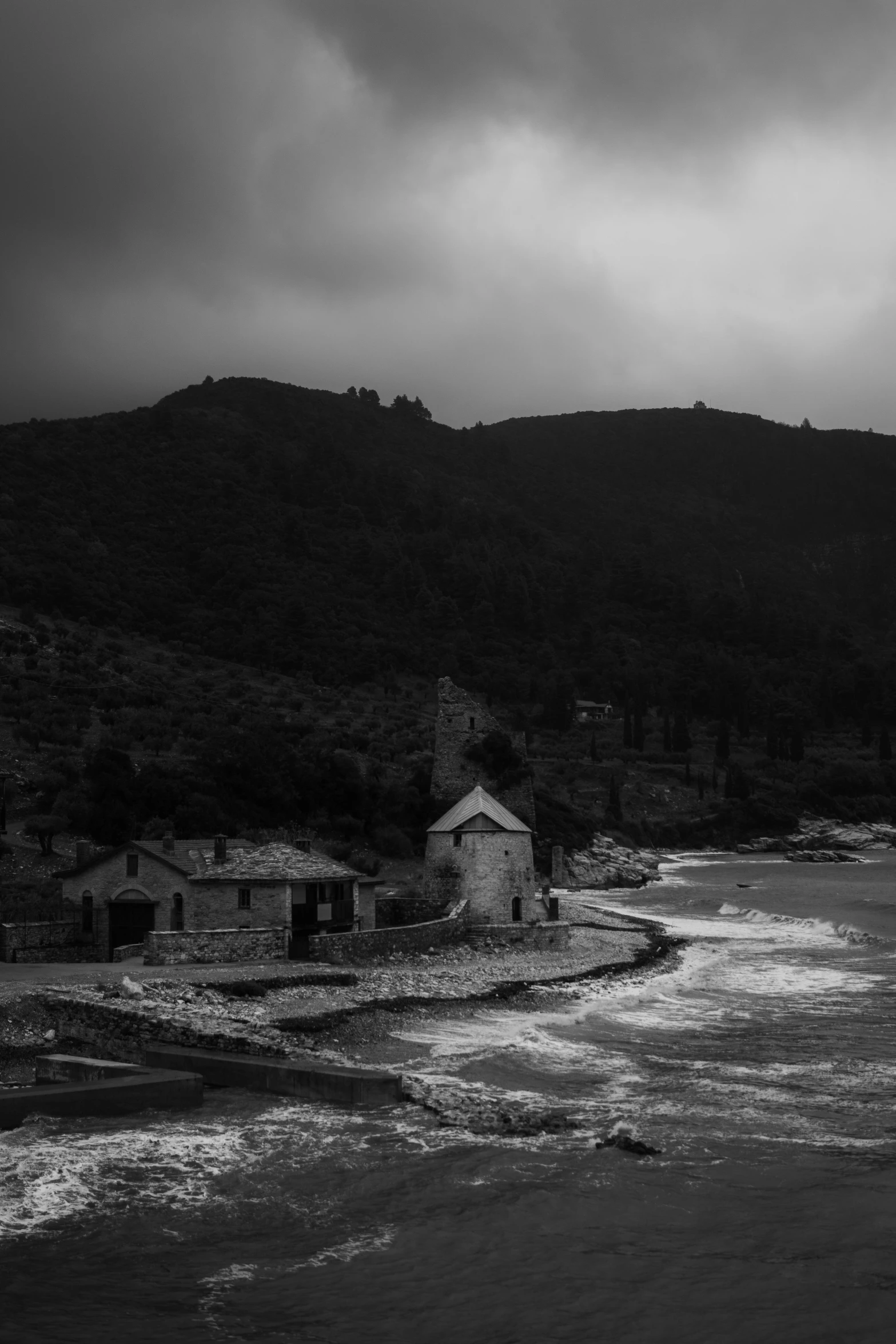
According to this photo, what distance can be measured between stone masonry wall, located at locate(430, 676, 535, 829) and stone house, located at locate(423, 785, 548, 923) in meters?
14.1

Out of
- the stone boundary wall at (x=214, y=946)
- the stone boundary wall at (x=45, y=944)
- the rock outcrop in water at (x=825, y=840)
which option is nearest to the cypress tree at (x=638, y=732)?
the rock outcrop in water at (x=825, y=840)

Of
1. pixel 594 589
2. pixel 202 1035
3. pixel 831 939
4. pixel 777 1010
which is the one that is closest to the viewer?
pixel 202 1035

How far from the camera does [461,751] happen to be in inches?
2172

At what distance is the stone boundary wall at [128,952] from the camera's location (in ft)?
101

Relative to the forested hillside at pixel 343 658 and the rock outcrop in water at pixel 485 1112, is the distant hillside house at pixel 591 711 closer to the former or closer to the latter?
the forested hillside at pixel 343 658

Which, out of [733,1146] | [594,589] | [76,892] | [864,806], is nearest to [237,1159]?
[733,1146]

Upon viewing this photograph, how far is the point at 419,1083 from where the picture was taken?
19.6 meters

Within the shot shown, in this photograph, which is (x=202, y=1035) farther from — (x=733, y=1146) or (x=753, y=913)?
(x=753, y=913)

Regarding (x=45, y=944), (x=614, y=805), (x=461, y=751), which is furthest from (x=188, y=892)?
(x=614, y=805)

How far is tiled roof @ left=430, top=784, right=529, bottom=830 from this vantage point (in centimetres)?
3894

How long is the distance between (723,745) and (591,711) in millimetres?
16773

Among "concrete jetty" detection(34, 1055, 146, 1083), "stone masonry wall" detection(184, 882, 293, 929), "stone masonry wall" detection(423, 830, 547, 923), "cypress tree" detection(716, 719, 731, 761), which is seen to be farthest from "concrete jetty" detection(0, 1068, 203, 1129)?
"cypress tree" detection(716, 719, 731, 761)

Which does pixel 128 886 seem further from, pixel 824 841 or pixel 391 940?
pixel 824 841

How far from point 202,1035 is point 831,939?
34.5 m
